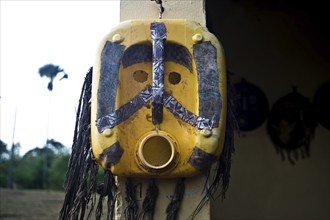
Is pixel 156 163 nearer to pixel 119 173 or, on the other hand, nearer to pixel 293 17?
pixel 119 173

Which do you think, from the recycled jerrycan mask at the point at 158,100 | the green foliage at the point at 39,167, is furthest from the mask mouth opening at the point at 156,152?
the green foliage at the point at 39,167

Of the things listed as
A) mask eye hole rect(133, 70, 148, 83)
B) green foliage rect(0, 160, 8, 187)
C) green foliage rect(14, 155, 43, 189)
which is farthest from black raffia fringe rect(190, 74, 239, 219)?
green foliage rect(14, 155, 43, 189)

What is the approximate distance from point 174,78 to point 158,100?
11 cm

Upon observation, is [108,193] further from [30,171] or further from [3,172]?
[30,171]

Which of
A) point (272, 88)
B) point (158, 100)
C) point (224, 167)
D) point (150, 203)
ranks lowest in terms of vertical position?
point (150, 203)

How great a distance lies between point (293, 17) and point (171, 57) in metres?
1.83

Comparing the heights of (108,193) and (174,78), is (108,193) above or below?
below

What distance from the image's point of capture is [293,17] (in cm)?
315

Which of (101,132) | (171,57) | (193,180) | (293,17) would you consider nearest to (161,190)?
(193,180)

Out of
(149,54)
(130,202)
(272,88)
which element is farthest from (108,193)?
(272,88)

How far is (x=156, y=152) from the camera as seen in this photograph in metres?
1.50

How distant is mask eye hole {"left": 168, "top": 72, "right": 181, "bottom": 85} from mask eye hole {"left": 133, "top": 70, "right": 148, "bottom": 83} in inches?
3.0

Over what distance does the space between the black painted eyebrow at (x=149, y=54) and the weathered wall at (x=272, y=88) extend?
1382 millimetres

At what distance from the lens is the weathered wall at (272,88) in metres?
2.95
